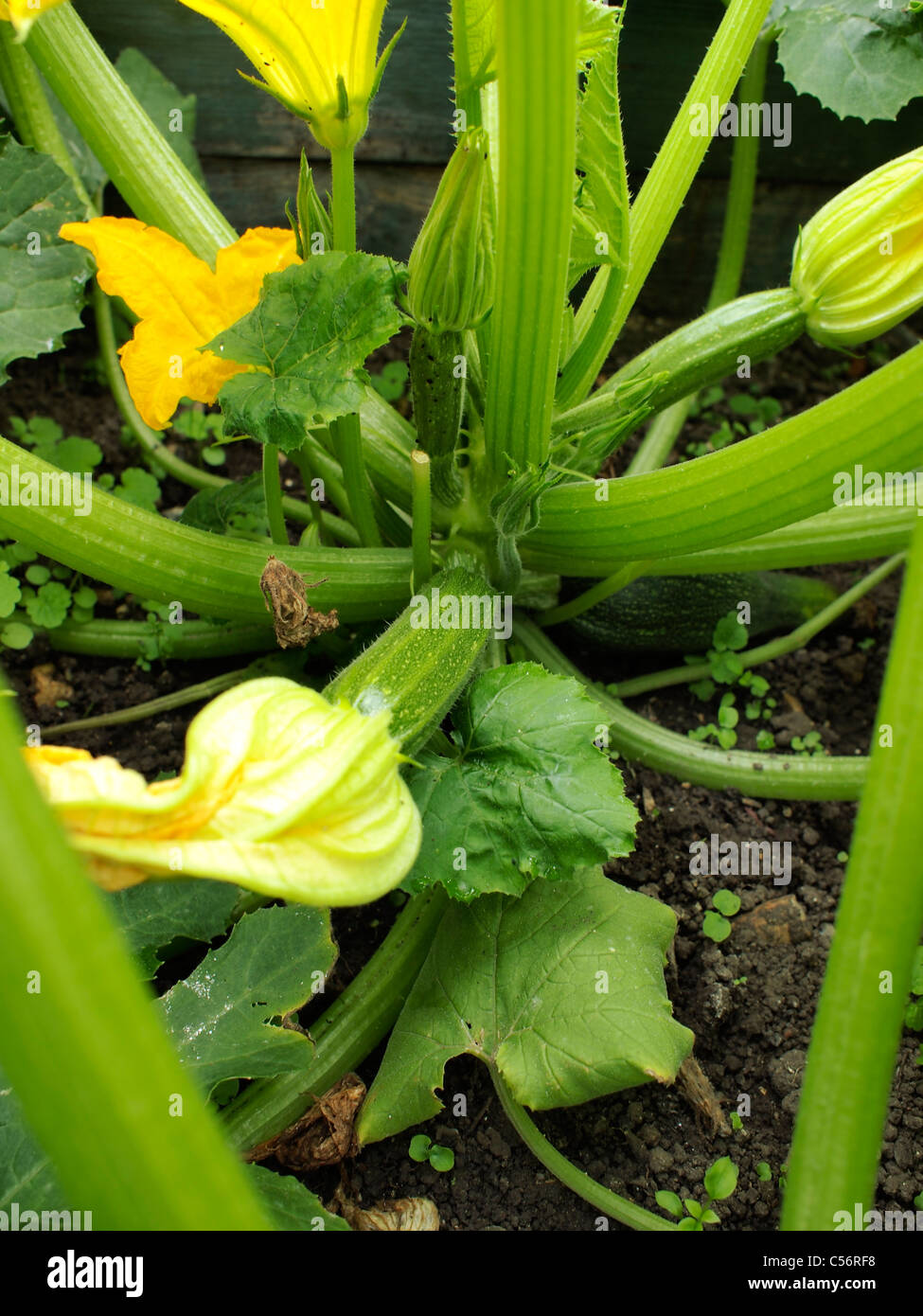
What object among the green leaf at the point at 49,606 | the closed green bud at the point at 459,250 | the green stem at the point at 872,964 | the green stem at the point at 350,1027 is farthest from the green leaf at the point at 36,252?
the green stem at the point at 872,964

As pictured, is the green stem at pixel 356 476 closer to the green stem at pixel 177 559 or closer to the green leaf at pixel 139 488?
the green stem at pixel 177 559

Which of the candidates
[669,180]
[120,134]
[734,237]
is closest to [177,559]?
[120,134]
